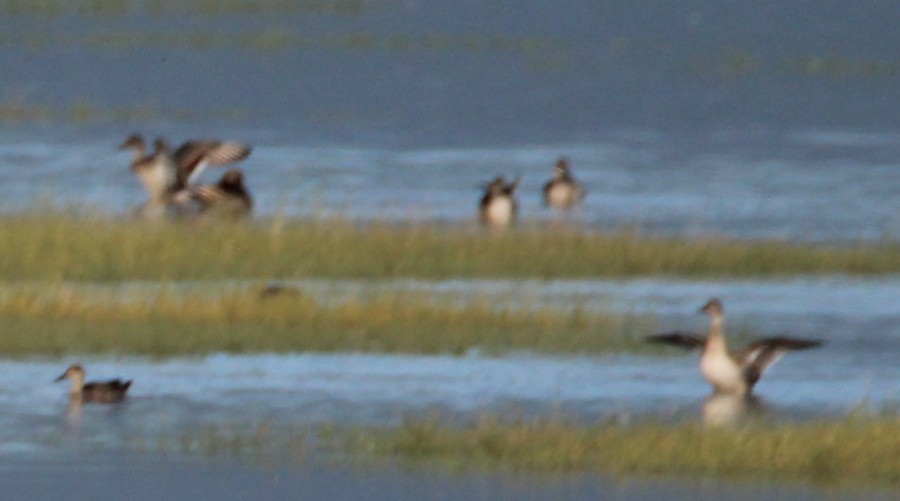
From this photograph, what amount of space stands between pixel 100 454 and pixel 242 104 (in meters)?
36.8

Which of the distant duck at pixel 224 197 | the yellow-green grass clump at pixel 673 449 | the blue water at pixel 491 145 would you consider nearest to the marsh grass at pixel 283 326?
the blue water at pixel 491 145

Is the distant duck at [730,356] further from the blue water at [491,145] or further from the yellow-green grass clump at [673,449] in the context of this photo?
the yellow-green grass clump at [673,449]

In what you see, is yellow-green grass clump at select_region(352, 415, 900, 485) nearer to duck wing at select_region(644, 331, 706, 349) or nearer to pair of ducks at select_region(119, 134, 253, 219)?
duck wing at select_region(644, 331, 706, 349)

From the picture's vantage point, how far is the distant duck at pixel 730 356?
616 inches

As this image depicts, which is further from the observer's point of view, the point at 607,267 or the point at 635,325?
the point at 607,267

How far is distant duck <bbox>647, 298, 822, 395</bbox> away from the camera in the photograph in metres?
15.7

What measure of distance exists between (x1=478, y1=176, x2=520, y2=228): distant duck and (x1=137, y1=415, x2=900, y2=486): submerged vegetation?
1187cm

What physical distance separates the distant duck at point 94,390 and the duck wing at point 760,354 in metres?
3.59

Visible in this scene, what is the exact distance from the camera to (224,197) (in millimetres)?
25469

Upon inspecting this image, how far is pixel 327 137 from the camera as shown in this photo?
41062 mm

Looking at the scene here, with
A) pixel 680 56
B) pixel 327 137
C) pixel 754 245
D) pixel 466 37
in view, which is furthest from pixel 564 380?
pixel 466 37

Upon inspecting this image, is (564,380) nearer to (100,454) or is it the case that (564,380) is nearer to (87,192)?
(100,454)

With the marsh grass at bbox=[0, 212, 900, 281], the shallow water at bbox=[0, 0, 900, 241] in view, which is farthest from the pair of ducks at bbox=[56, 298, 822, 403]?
the shallow water at bbox=[0, 0, 900, 241]

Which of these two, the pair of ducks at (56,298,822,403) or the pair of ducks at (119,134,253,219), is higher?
the pair of ducks at (119,134,253,219)
